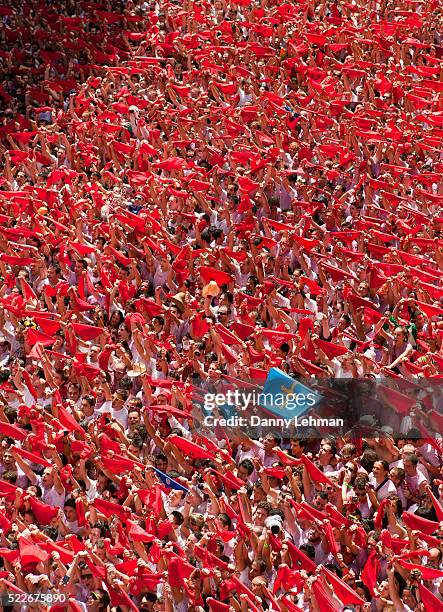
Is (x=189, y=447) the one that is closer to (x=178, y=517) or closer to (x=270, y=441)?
(x=270, y=441)

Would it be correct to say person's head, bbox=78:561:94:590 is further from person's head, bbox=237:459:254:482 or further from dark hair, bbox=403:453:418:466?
dark hair, bbox=403:453:418:466

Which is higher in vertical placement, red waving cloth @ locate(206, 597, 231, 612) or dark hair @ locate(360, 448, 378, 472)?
dark hair @ locate(360, 448, 378, 472)

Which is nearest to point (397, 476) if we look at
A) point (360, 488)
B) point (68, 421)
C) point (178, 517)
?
point (360, 488)

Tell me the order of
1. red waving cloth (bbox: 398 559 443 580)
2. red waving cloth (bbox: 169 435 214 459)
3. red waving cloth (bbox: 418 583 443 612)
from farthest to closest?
red waving cloth (bbox: 169 435 214 459) < red waving cloth (bbox: 398 559 443 580) < red waving cloth (bbox: 418 583 443 612)

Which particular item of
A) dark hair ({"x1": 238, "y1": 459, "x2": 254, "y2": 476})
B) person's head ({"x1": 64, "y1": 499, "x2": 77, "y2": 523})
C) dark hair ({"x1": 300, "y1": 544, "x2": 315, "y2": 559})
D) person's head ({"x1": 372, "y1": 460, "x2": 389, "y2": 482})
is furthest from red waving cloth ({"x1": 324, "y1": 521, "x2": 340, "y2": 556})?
person's head ({"x1": 64, "y1": 499, "x2": 77, "y2": 523})

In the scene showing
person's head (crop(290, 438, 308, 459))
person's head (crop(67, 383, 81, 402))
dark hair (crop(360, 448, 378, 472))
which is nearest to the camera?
dark hair (crop(360, 448, 378, 472))

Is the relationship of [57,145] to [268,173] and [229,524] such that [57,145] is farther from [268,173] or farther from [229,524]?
[229,524]

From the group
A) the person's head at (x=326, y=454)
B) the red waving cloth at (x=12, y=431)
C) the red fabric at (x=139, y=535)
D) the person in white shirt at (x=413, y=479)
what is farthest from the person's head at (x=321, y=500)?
the red waving cloth at (x=12, y=431)

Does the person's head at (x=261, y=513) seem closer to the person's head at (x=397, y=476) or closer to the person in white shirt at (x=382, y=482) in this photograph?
the person in white shirt at (x=382, y=482)
